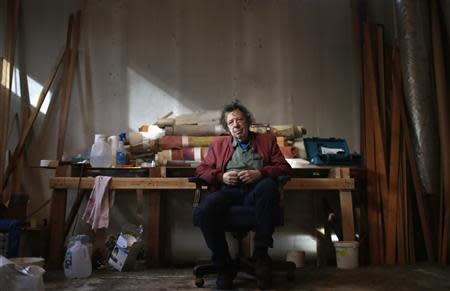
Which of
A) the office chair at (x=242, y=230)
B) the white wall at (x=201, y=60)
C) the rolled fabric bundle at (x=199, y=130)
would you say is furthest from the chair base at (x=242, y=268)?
the white wall at (x=201, y=60)

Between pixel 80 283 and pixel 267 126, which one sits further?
pixel 267 126

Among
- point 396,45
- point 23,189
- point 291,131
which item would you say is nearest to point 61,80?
point 23,189

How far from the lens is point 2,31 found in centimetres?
372

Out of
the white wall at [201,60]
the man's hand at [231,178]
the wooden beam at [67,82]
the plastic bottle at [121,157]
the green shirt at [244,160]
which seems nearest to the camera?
the man's hand at [231,178]

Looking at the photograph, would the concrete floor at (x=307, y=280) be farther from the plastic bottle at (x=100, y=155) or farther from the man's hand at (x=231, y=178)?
the plastic bottle at (x=100, y=155)

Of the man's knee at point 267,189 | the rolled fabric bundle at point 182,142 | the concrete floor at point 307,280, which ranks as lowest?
the concrete floor at point 307,280

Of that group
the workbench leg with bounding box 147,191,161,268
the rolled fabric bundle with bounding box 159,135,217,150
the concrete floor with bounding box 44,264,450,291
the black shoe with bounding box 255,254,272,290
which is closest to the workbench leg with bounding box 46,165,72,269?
the concrete floor with bounding box 44,264,450,291

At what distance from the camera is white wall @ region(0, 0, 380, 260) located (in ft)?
12.2

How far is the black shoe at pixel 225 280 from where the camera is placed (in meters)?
2.29

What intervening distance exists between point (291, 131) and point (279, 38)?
3.31 ft

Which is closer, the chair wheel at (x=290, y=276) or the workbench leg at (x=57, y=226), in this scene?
the chair wheel at (x=290, y=276)

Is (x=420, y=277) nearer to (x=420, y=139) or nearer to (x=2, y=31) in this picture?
(x=420, y=139)

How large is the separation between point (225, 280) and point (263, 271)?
0.23 metres

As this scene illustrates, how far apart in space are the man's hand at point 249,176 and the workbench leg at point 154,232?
3.35 feet
